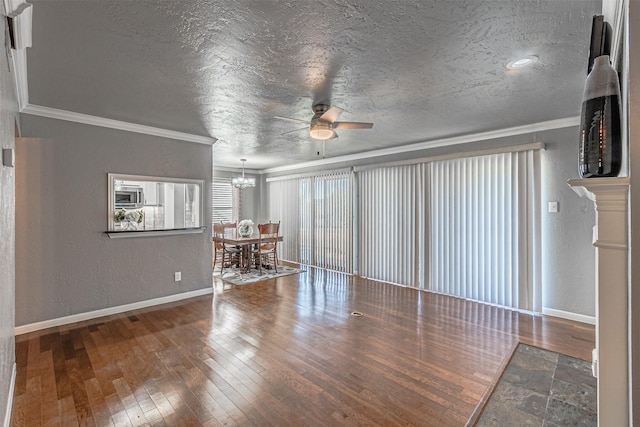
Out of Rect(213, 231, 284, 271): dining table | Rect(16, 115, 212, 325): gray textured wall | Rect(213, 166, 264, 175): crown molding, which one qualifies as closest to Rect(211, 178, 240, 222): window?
Rect(213, 166, 264, 175): crown molding

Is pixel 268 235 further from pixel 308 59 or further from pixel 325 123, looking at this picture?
pixel 308 59

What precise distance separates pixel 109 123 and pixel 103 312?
2.29 m

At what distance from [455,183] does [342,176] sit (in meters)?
2.35

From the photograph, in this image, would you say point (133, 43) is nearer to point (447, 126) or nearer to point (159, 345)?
point (159, 345)

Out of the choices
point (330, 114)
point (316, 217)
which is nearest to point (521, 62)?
point (330, 114)

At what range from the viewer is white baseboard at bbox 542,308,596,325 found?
353 centimetres

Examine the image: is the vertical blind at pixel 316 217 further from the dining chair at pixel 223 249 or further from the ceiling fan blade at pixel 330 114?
the ceiling fan blade at pixel 330 114

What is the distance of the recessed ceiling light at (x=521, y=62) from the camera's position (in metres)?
2.22

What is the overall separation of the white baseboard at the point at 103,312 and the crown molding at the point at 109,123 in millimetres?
2217

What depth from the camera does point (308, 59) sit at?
7.34 ft

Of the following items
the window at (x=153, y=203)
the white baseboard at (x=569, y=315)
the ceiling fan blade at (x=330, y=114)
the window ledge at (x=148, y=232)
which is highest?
the ceiling fan blade at (x=330, y=114)

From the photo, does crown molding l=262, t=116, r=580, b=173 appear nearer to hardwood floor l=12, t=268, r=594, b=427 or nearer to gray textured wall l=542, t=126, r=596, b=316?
gray textured wall l=542, t=126, r=596, b=316

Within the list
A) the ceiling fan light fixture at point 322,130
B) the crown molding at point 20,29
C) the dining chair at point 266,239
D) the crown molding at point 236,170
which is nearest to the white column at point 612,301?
the ceiling fan light fixture at point 322,130

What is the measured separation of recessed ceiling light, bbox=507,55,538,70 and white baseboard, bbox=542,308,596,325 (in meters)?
2.99
